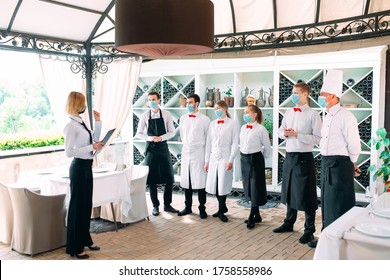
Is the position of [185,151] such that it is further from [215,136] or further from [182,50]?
[182,50]

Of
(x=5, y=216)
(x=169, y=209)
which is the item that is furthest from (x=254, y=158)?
→ (x=5, y=216)

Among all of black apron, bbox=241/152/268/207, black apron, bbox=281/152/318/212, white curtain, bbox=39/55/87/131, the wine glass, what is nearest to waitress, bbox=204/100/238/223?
black apron, bbox=241/152/268/207

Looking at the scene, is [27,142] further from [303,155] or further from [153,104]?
[303,155]

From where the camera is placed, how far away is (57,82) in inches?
204

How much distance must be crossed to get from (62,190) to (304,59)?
3.42 m

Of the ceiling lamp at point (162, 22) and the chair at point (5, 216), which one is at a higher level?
the ceiling lamp at point (162, 22)

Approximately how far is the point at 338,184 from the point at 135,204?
7.21ft

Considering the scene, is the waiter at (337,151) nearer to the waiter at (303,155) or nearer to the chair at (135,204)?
the waiter at (303,155)

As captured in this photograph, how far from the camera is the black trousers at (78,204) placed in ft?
11.6

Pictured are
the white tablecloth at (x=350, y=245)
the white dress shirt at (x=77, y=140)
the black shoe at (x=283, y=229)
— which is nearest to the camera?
the white tablecloth at (x=350, y=245)

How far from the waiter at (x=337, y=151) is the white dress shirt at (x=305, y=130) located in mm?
305

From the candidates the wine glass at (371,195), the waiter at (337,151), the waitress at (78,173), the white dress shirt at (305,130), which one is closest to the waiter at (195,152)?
the white dress shirt at (305,130)

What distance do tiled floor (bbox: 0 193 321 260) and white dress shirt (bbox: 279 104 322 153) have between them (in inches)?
36.9
